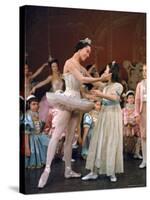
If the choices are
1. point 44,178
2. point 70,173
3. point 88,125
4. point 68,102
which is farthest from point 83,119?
point 44,178

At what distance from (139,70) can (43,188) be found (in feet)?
3.38

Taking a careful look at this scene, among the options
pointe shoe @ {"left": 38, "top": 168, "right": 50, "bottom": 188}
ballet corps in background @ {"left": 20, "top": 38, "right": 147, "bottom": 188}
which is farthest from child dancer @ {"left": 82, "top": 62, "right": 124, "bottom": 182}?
pointe shoe @ {"left": 38, "top": 168, "right": 50, "bottom": 188}

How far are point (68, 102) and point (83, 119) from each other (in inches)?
6.4

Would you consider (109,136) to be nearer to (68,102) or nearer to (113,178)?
(113,178)

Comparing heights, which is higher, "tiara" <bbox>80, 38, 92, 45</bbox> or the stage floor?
"tiara" <bbox>80, 38, 92, 45</bbox>

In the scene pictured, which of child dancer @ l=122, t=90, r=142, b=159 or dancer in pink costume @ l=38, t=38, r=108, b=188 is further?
child dancer @ l=122, t=90, r=142, b=159

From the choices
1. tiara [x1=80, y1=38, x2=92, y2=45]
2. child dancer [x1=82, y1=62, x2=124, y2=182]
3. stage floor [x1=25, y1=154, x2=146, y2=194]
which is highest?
tiara [x1=80, y1=38, x2=92, y2=45]

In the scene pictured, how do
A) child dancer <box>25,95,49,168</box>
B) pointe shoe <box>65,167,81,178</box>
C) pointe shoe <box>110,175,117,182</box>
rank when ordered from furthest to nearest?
pointe shoe <box>110,175,117,182</box> → pointe shoe <box>65,167,81,178</box> → child dancer <box>25,95,49,168</box>

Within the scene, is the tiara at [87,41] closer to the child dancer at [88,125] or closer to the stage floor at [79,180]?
the child dancer at [88,125]

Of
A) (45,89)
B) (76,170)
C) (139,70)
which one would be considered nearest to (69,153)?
(76,170)

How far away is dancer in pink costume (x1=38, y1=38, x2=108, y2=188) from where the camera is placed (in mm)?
4477

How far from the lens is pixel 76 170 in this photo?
15.0ft

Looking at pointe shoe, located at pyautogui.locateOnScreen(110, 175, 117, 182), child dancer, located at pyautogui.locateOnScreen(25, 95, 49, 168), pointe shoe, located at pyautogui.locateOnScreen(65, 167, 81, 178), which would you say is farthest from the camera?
pointe shoe, located at pyautogui.locateOnScreen(110, 175, 117, 182)

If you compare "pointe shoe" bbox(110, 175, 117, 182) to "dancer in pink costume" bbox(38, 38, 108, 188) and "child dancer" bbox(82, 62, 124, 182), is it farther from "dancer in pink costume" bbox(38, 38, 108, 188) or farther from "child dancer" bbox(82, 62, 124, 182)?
"dancer in pink costume" bbox(38, 38, 108, 188)
